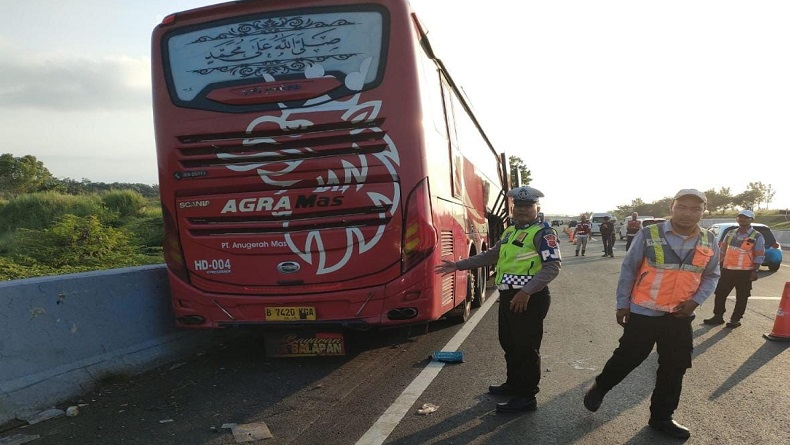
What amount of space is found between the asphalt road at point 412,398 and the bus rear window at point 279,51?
278 cm

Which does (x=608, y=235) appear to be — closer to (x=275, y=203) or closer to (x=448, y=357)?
(x=448, y=357)

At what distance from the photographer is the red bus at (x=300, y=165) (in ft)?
17.5

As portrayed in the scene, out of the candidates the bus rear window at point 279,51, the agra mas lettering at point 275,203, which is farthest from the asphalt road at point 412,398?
the bus rear window at point 279,51

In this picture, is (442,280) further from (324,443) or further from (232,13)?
(232,13)

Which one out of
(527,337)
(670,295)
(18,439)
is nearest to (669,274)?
(670,295)

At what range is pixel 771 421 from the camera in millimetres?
4199

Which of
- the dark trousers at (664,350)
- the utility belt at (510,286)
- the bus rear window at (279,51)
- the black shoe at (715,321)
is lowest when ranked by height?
the black shoe at (715,321)

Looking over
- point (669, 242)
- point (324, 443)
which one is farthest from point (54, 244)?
point (669, 242)

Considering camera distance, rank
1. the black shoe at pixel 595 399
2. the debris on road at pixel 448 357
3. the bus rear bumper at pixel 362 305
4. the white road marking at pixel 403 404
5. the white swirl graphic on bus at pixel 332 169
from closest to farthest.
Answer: the white road marking at pixel 403 404 → the black shoe at pixel 595 399 → the white swirl graphic on bus at pixel 332 169 → the bus rear bumper at pixel 362 305 → the debris on road at pixel 448 357

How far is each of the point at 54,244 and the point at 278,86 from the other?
1244 centimetres

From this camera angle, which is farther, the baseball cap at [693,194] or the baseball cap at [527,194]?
the baseball cap at [527,194]

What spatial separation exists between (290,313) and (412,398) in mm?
1525

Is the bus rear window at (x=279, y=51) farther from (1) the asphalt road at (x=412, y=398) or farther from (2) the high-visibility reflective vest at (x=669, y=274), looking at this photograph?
(2) the high-visibility reflective vest at (x=669, y=274)

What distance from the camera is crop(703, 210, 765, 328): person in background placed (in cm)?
811
